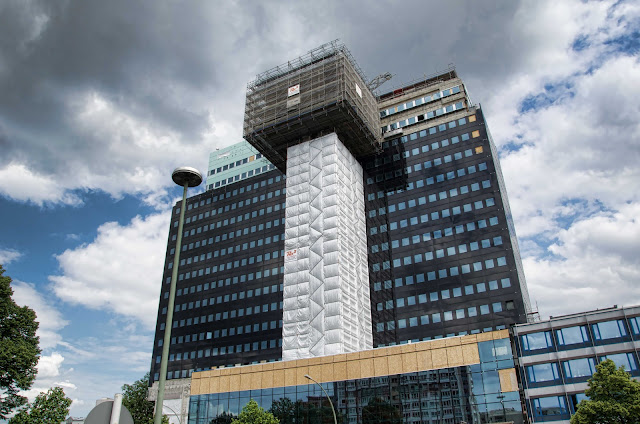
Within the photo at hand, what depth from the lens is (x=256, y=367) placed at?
212ft

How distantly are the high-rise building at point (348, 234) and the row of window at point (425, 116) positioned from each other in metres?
0.25

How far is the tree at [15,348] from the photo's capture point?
4382 centimetres

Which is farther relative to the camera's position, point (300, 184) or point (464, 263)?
point (300, 184)

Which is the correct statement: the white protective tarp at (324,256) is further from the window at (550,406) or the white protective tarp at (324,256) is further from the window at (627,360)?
the window at (627,360)

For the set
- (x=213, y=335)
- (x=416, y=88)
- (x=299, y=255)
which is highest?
(x=416, y=88)

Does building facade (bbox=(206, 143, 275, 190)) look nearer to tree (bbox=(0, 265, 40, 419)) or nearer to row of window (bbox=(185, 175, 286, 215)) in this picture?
row of window (bbox=(185, 175, 286, 215))

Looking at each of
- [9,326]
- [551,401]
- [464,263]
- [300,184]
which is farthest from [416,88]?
[9,326]

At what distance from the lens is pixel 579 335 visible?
167 ft

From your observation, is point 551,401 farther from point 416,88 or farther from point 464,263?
point 416,88

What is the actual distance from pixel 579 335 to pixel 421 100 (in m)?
61.4

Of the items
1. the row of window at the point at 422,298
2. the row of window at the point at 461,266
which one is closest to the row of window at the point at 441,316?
the row of window at the point at 422,298

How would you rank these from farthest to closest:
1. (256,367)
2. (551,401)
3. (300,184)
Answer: (300,184)
(256,367)
(551,401)

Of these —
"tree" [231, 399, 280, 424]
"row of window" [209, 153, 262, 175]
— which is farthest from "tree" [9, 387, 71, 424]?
"row of window" [209, 153, 262, 175]

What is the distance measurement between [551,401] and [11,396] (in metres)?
49.5
